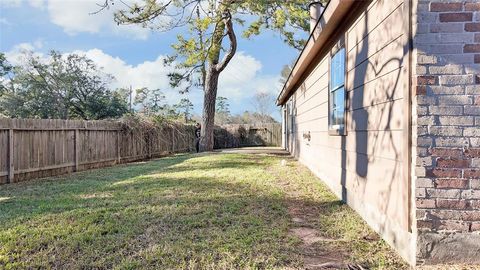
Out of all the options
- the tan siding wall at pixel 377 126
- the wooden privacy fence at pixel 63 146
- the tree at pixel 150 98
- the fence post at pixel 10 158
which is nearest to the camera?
the tan siding wall at pixel 377 126

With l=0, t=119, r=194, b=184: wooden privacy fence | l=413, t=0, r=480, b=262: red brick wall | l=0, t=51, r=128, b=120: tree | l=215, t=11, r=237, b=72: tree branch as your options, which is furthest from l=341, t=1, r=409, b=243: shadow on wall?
l=0, t=51, r=128, b=120: tree

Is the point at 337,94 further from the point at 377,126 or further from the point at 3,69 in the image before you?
the point at 3,69

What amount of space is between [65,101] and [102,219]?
68.1 feet

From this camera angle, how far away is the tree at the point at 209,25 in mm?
9320

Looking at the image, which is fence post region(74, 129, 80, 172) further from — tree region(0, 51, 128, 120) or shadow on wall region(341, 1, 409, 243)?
tree region(0, 51, 128, 120)

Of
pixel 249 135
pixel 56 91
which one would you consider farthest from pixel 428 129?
pixel 56 91

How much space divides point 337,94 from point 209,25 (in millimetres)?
8137

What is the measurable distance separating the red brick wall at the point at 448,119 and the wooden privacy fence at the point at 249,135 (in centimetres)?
2222

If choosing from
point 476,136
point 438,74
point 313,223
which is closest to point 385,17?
point 438,74

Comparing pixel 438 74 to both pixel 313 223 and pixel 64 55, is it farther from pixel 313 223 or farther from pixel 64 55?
pixel 64 55

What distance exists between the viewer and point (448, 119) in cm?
265

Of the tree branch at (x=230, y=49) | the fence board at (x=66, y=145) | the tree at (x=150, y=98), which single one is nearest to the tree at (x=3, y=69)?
the tree at (x=150, y=98)

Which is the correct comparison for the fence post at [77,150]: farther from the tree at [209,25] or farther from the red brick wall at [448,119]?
the red brick wall at [448,119]

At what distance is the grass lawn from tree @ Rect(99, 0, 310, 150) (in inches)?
181
